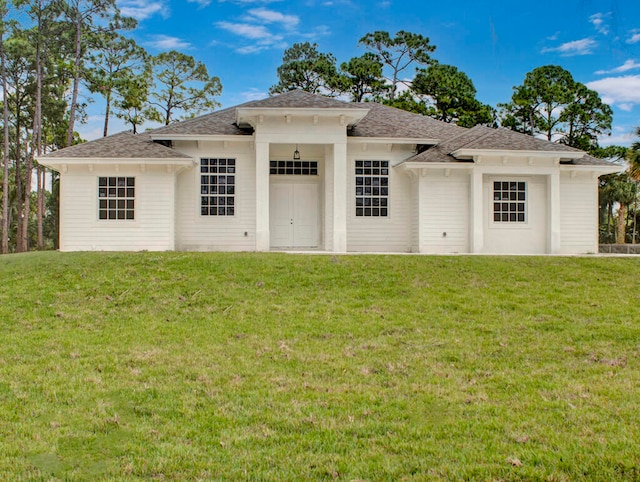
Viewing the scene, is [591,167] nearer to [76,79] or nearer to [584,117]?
[584,117]

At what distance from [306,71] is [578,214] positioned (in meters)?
27.1

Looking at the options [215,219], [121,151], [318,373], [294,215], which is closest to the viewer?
[318,373]

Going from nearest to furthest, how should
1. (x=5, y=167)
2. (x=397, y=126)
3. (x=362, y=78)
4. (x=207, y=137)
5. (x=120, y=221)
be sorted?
(x=120, y=221) < (x=207, y=137) < (x=397, y=126) < (x=5, y=167) < (x=362, y=78)

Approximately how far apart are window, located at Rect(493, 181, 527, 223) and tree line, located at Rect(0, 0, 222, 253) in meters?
25.6

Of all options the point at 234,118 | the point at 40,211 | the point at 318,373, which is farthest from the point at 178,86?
the point at 318,373

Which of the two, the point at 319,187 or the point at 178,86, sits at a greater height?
the point at 178,86

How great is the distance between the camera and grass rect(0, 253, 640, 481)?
410cm

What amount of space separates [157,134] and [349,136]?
611 centimetres

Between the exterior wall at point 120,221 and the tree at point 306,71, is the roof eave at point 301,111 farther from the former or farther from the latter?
the tree at point 306,71

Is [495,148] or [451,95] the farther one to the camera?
[451,95]

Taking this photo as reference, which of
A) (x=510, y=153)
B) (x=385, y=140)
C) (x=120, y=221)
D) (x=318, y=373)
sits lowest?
(x=318, y=373)

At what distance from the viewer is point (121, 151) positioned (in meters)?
17.4

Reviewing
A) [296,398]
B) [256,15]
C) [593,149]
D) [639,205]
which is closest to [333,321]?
[296,398]

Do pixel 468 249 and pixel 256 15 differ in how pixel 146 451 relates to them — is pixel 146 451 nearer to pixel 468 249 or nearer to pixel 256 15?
pixel 468 249
